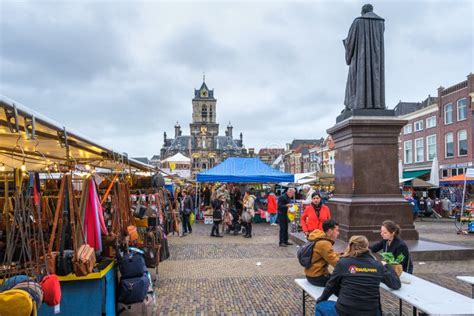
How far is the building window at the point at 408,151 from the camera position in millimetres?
39781

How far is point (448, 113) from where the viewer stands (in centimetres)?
3312

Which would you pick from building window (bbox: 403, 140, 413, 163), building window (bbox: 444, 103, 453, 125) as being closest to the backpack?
building window (bbox: 444, 103, 453, 125)

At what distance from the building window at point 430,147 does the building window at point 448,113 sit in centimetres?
258

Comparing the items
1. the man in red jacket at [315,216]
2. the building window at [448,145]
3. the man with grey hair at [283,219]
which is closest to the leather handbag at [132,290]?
the man in red jacket at [315,216]

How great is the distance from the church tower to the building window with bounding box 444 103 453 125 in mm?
80551

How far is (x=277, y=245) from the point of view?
37.3ft

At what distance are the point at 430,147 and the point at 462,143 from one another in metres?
4.66

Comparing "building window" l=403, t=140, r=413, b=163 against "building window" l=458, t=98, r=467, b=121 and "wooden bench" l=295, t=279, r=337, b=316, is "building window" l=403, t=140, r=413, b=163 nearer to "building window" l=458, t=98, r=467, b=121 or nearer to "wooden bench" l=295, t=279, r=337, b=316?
"building window" l=458, t=98, r=467, b=121

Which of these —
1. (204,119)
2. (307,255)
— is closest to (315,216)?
(307,255)

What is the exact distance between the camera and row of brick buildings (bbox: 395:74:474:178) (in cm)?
3075

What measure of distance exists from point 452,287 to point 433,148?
1311 inches

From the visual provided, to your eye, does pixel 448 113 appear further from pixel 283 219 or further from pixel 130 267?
pixel 130 267

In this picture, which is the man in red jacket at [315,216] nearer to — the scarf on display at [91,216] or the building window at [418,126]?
the scarf on display at [91,216]

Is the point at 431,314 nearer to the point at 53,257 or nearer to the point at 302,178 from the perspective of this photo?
the point at 53,257
